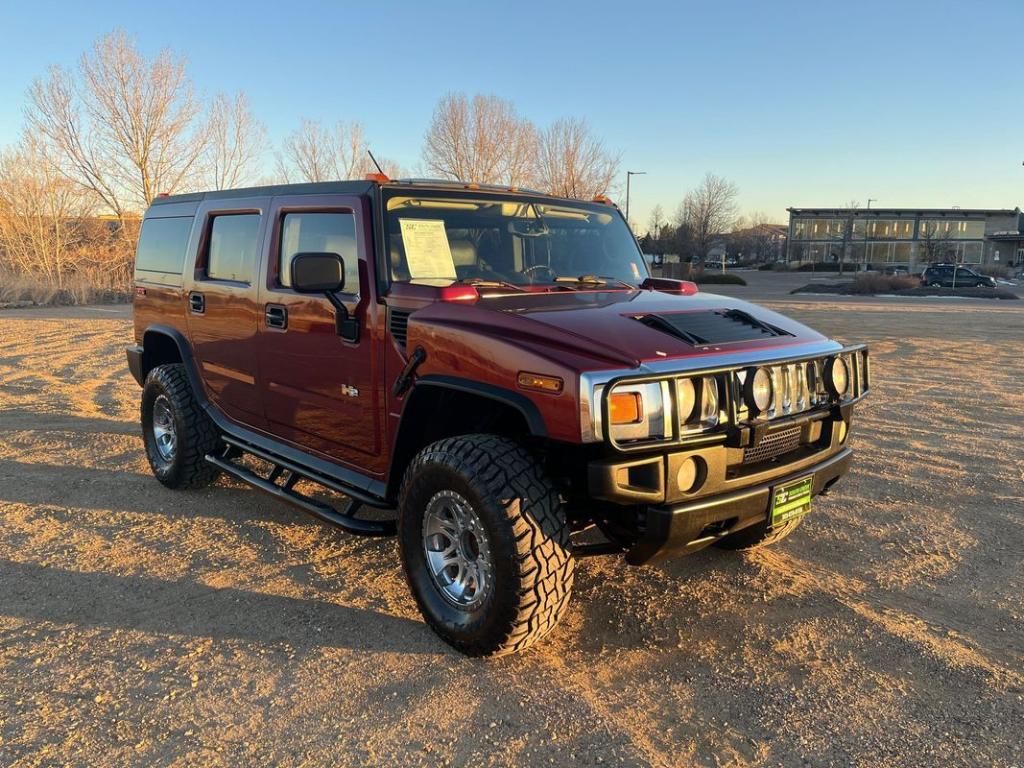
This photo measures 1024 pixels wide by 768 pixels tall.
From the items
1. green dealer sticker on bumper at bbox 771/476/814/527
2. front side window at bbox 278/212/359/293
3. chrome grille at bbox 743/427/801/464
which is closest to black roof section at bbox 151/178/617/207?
front side window at bbox 278/212/359/293

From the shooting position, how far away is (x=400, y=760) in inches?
97.9

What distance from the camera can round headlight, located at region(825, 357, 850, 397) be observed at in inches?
131

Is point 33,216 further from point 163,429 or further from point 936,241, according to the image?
point 936,241

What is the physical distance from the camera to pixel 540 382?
2.77 meters

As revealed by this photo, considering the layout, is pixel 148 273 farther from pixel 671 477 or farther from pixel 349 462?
pixel 671 477

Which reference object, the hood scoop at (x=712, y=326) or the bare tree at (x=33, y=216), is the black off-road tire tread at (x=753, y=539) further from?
the bare tree at (x=33, y=216)

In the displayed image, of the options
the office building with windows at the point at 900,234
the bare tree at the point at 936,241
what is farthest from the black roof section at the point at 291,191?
the office building with windows at the point at 900,234

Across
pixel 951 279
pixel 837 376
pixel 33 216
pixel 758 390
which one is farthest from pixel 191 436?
pixel 951 279

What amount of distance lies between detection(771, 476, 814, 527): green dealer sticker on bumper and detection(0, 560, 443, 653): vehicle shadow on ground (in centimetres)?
158

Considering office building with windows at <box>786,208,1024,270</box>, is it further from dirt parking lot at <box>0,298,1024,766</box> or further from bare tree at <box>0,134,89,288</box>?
dirt parking lot at <box>0,298,1024,766</box>

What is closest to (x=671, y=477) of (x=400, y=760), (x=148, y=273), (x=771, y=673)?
(x=771, y=673)

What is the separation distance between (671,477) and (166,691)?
7.04ft

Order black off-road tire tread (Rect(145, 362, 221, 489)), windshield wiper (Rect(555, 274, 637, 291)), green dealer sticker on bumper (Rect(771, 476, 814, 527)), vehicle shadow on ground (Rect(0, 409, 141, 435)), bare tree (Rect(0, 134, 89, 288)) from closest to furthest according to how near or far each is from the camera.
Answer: green dealer sticker on bumper (Rect(771, 476, 814, 527)) → windshield wiper (Rect(555, 274, 637, 291)) → black off-road tire tread (Rect(145, 362, 221, 489)) → vehicle shadow on ground (Rect(0, 409, 141, 435)) → bare tree (Rect(0, 134, 89, 288))

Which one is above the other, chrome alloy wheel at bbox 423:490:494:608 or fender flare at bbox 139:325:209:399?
fender flare at bbox 139:325:209:399
